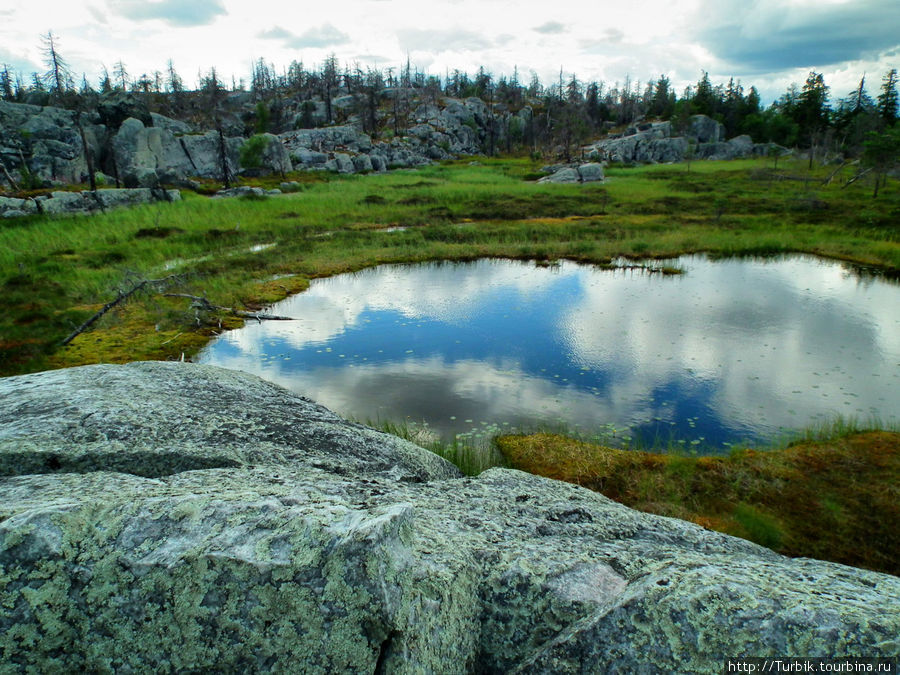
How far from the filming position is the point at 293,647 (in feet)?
7.14

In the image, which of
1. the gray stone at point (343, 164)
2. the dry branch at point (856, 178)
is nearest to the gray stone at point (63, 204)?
the gray stone at point (343, 164)

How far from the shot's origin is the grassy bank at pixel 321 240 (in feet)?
56.5

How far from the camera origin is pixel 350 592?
7.29ft

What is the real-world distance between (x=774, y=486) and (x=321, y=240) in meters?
28.0

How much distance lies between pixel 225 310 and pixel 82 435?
15.3 meters

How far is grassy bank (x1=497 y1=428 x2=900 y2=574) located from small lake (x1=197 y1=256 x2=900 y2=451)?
4.10 ft

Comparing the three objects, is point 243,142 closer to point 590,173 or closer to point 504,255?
point 590,173

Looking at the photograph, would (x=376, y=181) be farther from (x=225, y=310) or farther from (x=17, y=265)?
(x=225, y=310)

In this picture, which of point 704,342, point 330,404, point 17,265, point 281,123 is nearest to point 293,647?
point 330,404

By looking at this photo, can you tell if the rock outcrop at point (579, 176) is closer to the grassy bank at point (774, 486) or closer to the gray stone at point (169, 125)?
the gray stone at point (169, 125)

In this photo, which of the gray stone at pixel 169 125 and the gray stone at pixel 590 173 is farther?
the gray stone at pixel 169 125

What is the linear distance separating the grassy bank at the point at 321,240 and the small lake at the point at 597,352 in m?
3.44

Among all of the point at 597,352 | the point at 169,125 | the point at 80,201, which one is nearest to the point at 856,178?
the point at 597,352

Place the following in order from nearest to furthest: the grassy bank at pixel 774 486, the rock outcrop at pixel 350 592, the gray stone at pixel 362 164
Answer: the rock outcrop at pixel 350 592
the grassy bank at pixel 774 486
the gray stone at pixel 362 164
